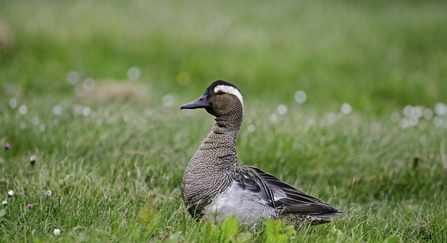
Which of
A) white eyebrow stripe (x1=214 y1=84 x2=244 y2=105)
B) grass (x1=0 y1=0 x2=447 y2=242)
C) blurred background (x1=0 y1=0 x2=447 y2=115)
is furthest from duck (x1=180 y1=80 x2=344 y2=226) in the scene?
blurred background (x1=0 y1=0 x2=447 y2=115)

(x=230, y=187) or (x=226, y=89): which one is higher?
(x=226, y=89)

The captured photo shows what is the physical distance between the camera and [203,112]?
6992 millimetres

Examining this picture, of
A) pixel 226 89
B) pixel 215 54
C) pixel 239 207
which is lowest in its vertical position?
pixel 239 207

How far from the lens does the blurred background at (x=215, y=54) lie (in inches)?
350

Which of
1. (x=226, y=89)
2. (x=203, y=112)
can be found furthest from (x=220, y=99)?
(x=203, y=112)

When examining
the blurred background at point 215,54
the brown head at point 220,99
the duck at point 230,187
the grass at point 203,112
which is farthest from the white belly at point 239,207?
the blurred background at point 215,54

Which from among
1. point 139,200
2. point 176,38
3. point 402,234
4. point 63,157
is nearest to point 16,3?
point 176,38

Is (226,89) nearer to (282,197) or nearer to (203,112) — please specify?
(282,197)

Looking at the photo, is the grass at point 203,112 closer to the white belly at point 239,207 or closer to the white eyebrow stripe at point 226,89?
the white belly at point 239,207

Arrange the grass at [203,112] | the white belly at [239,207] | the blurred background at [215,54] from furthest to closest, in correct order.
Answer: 1. the blurred background at [215,54]
2. the grass at [203,112]
3. the white belly at [239,207]

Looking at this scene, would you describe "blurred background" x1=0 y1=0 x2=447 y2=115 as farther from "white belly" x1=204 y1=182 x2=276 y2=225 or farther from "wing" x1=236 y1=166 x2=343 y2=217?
"white belly" x1=204 y1=182 x2=276 y2=225

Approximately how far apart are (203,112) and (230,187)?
3396 millimetres

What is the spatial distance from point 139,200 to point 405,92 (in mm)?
6330

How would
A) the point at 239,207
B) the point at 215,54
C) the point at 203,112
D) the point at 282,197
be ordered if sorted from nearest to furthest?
1. the point at 239,207
2. the point at 282,197
3. the point at 203,112
4. the point at 215,54
